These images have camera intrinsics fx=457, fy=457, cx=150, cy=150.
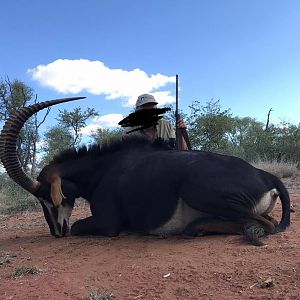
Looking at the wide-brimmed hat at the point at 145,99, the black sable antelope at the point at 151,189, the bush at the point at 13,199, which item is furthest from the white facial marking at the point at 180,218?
the bush at the point at 13,199

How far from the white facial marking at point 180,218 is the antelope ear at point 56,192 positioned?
139cm

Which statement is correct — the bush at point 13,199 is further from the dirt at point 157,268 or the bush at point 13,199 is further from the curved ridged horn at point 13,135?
the dirt at point 157,268

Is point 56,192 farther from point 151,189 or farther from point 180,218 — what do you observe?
point 180,218

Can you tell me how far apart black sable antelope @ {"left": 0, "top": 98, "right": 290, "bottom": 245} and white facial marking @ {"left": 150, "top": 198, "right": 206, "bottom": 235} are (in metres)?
0.01

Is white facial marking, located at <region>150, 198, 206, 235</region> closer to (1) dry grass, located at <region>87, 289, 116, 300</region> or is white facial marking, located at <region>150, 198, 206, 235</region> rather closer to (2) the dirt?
(2) the dirt

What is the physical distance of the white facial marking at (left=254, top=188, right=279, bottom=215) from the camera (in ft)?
15.7

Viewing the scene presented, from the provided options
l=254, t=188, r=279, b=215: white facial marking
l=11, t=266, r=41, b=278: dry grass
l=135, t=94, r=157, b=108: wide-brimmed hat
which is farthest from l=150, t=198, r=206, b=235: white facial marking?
l=135, t=94, r=157, b=108: wide-brimmed hat

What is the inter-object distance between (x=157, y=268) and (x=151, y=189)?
1501 mm

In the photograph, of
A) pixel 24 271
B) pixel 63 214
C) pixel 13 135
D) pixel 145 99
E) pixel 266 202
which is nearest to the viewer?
pixel 24 271

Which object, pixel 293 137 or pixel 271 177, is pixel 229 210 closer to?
pixel 271 177

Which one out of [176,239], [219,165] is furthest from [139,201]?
[219,165]

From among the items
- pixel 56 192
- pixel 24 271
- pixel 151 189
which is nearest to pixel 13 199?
pixel 56 192

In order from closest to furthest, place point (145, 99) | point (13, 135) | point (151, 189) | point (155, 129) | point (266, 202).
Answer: point (266, 202)
point (151, 189)
point (13, 135)
point (145, 99)
point (155, 129)

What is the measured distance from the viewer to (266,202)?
488cm
